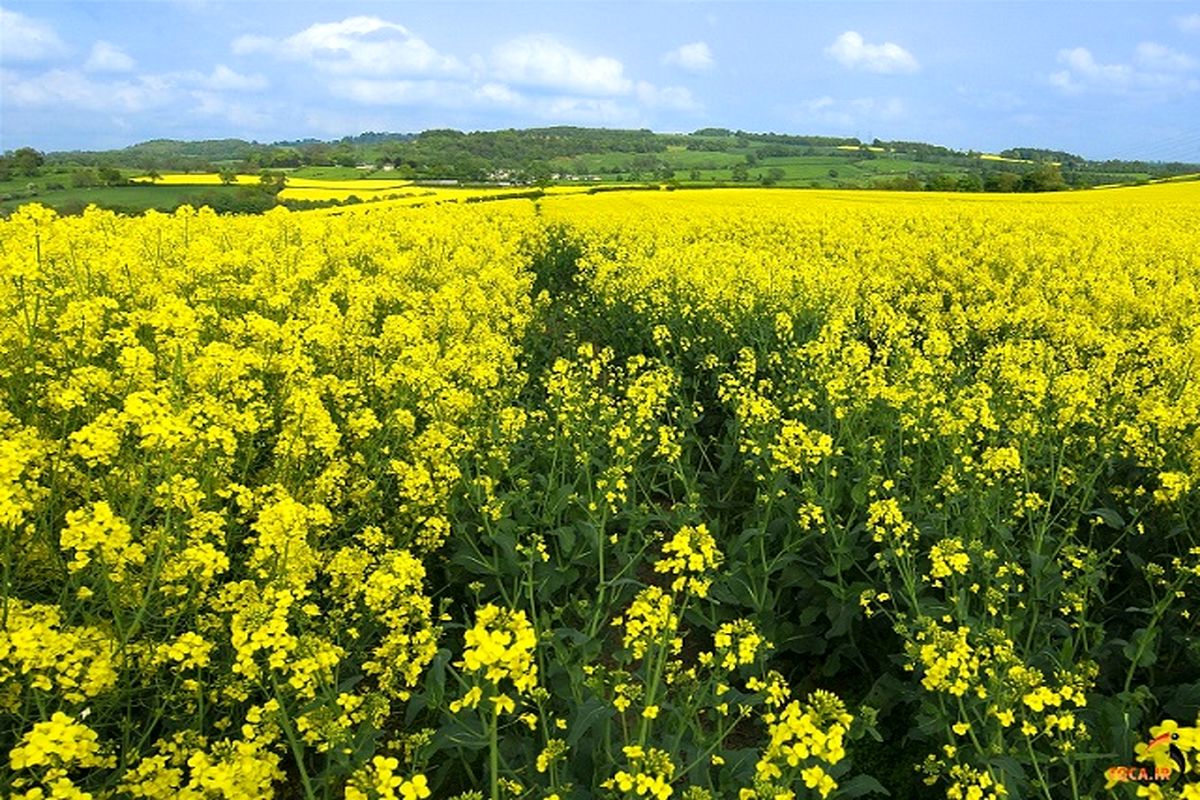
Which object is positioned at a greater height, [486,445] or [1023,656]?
[486,445]

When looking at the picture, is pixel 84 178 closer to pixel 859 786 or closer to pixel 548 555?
pixel 548 555

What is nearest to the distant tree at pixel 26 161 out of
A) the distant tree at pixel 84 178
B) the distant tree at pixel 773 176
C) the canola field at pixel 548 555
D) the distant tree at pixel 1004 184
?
the distant tree at pixel 84 178

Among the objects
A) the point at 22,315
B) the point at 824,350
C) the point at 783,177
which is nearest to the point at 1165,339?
the point at 824,350

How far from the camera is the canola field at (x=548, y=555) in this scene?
271 cm

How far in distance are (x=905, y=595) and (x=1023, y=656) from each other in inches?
24.9

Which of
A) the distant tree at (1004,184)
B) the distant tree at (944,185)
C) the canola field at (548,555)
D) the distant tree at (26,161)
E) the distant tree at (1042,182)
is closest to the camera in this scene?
the canola field at (548,555)

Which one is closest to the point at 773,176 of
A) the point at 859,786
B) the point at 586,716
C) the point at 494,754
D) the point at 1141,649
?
the point at 1141,649

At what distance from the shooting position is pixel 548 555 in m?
4.42

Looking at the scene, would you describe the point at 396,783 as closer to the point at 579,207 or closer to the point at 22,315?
the point at 22,315

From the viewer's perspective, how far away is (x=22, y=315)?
18.0 ft

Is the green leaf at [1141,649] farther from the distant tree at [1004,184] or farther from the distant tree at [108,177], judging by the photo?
the distant tree at [1004,184]

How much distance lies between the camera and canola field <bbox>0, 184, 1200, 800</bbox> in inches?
107

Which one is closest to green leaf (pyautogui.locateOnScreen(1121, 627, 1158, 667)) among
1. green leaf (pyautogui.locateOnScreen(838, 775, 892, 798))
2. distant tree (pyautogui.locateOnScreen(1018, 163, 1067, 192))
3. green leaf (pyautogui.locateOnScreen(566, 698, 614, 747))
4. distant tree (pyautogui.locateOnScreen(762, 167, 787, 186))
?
green leaf (pyautogui.locateOnScreen(838, 775, 892, 798))

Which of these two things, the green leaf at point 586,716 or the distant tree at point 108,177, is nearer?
the green leaf at point 586,716
